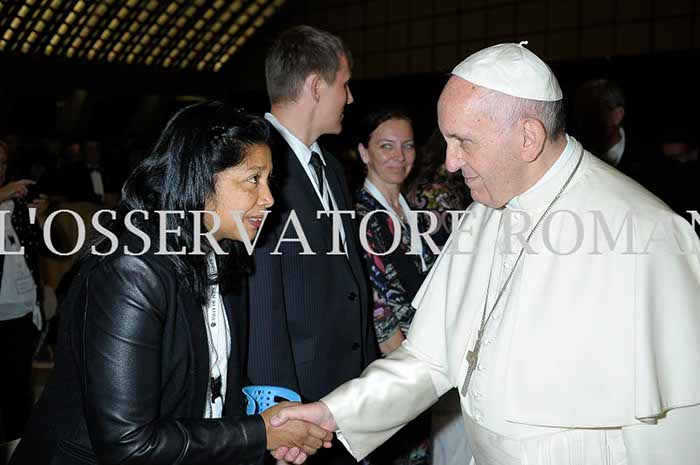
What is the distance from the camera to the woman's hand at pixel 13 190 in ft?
13.0

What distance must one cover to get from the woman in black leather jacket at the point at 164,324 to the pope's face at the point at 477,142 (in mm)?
519

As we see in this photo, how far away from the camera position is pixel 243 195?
6.03 ft

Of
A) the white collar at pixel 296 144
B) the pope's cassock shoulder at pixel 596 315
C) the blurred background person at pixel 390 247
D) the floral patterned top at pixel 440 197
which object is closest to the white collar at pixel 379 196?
the blurred background person at pixel 390 247

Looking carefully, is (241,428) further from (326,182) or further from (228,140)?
(326,182)

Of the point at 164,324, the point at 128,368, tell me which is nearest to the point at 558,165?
the point at 164,324

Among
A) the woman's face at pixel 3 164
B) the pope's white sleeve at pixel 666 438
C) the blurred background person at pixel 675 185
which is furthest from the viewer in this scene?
the blurred background person at pixel 675 185

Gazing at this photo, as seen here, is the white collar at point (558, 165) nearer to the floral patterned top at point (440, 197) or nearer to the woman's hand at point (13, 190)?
the floral patterned top at point (440, 197)

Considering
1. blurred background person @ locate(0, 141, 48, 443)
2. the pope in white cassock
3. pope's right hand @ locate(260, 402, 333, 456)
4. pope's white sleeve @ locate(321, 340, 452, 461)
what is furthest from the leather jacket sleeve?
blurred background person @ locate(0, 141, 48, 443)

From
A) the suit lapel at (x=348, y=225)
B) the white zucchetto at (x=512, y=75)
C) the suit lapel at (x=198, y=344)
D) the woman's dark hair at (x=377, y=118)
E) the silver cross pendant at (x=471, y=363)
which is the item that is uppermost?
the woman's dark hair at (x=377, y=118)

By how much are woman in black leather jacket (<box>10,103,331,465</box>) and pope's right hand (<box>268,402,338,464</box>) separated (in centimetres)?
4

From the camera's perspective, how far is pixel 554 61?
11.6 meters

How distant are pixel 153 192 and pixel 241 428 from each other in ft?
2.09

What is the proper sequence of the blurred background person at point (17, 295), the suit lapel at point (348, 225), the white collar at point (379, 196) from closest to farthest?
the suit lapel at point (348, 225), the white collar at point (379, 196), the blurred background person at point (17, 295)

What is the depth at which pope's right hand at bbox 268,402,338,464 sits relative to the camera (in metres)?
1.89
